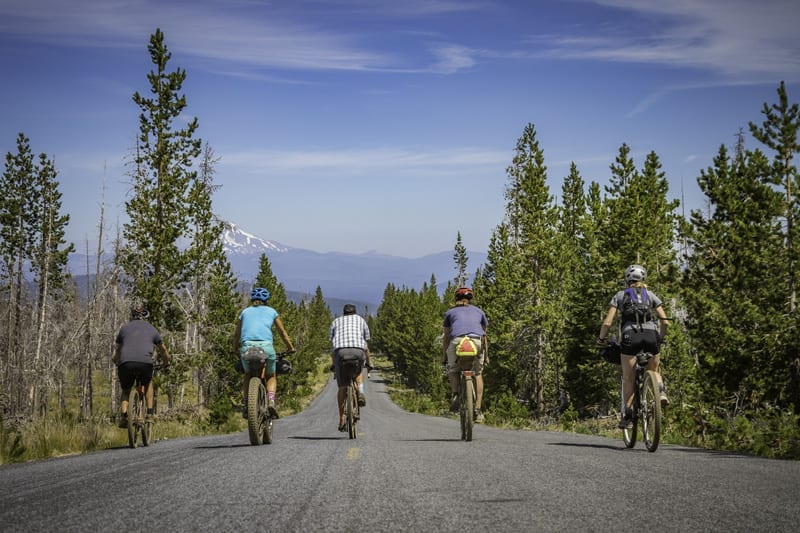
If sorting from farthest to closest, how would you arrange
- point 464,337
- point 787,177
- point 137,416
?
point 787,177
point 137,416
point 464,337

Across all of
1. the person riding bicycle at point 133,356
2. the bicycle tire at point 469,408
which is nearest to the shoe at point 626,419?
the bicycle tire at point 469,408

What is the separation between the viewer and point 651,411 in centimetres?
889

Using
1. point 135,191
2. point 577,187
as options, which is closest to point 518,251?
point 577,187

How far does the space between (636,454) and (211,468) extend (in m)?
5.25

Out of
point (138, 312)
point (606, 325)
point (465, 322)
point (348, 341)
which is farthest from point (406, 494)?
point (138, 312)

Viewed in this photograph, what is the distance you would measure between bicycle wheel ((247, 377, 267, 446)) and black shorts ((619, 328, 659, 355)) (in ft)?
18.2

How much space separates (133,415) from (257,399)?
2835mm

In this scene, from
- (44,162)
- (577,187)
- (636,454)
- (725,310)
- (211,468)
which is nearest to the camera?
(211,468)

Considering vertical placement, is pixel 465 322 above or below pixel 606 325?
above

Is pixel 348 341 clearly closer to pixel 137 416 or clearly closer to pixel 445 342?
pixel 445 342

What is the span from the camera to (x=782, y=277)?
27125mm

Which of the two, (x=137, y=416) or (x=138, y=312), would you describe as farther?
(x=138, y=312)

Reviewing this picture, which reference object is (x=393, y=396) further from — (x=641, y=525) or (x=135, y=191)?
(x=641, y=525)

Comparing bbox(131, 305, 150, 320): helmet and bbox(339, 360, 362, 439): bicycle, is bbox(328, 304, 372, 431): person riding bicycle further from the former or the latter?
bbox(131, 305, 150, 320): helmet
